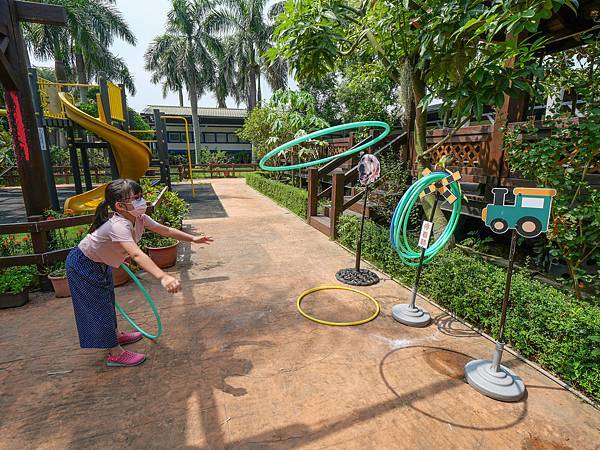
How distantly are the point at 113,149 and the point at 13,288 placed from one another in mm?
5577

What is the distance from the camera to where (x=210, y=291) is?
462cm

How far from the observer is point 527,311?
3.09m

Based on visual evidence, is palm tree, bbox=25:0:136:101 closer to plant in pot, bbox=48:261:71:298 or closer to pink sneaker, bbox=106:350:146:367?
plant in pot, bbox=48:261:71:298

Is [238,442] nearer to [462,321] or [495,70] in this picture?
[462,321]

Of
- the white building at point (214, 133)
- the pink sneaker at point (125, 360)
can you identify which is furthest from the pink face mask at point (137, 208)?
the white building at point (214, 133)

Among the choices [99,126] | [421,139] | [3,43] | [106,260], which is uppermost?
[3,43]

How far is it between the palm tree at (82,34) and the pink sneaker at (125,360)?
70.6ft

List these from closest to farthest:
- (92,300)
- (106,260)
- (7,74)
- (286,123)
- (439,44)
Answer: (106,260)
(92,300)
(439,44)
(7,74)
(286,123)

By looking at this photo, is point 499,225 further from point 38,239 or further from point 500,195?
point 38,239

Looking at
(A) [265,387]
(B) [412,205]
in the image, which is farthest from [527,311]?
(A) [265,387]

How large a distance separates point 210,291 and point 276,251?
2.18 m

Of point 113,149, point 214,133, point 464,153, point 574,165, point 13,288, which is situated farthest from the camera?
point 214,133

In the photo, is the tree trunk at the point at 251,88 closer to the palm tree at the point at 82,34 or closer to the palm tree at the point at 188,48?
the palm tree at the point at 188,48

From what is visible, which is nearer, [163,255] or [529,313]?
[529,313]
